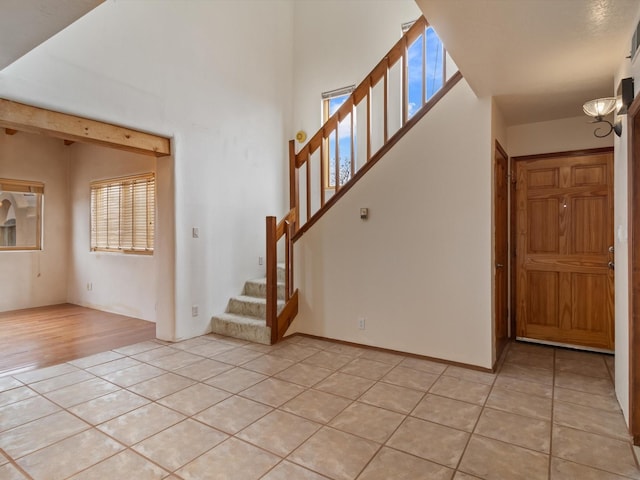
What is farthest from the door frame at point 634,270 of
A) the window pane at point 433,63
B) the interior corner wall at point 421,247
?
the window pane at point 433,63

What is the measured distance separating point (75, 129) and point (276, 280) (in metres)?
2.48

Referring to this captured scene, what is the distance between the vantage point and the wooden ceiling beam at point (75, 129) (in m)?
3.07

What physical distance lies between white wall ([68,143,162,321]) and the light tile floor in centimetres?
191

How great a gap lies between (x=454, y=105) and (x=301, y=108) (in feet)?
10.7

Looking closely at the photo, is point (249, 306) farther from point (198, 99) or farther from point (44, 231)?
point (44, 231)

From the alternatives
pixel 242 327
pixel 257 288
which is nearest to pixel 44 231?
pixel 257 288

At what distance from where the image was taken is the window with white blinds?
5504mm

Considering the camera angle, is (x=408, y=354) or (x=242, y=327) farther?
(x=242, y=327)

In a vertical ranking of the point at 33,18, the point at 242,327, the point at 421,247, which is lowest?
the point at 242,327

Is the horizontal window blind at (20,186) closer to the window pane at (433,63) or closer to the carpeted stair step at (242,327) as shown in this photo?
the carpeted stair step at (242,327)

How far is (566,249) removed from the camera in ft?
13.4

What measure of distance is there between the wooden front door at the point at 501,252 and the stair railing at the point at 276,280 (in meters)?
2.29

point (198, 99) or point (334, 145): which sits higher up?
point (198, 99)

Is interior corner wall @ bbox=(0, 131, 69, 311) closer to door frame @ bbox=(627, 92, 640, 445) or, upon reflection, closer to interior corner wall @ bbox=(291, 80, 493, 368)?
interior corner wall @ bbox=(291, 80, 493, 368)
